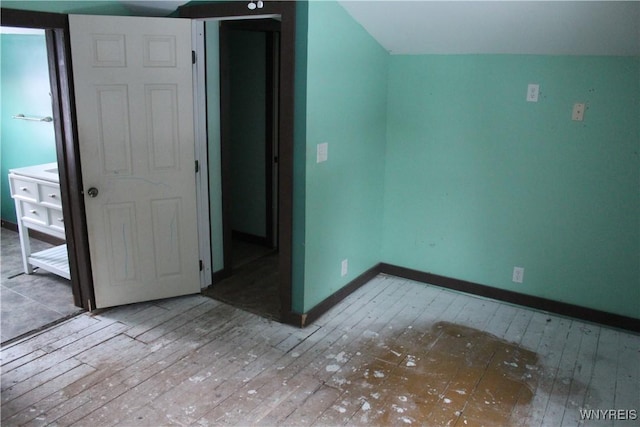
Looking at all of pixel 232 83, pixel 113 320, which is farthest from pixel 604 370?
pixel 232 83

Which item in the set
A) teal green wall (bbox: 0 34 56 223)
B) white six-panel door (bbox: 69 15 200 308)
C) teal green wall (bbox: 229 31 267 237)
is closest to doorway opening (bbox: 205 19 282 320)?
teal green wall (bbox: 229 31 267 237)

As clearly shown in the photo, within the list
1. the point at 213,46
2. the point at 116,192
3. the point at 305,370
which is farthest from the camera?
the point at 213,46

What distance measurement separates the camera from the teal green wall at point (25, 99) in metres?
→ 4.26

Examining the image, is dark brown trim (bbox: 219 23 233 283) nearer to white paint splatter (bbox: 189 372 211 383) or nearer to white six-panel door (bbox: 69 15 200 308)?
white six-panel door (bbox: 69 15 200 308)

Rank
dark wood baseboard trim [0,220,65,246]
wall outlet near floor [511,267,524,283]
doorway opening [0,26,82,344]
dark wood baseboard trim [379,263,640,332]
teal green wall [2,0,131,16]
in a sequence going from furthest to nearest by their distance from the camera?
dark wood baseboard trim [0,220,65,246] → wall outlet near floor [511,267,524,283] → doorway opening [0,26,82,344] → dark wood baseboard trim [379,263,640,332] → teal green wall [2,0,131,16]

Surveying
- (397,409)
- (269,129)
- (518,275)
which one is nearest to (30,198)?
(269,129)

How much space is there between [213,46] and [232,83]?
115 centimetres

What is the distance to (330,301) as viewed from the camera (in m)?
→ 3.49

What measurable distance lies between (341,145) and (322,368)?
1414 mm

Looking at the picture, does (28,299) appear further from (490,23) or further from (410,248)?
(490,23)

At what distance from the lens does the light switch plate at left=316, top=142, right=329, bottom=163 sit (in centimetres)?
309

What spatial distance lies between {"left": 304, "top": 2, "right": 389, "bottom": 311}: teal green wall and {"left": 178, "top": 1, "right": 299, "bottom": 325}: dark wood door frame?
11cm

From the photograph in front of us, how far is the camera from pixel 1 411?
2.41 m

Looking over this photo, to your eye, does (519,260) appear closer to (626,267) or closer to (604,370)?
(626,267)
